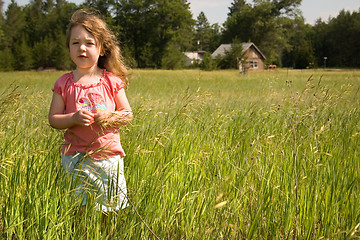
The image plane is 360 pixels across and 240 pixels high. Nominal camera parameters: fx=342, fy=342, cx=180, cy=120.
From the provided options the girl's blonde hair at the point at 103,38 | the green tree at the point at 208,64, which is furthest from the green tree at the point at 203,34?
the girl's blonde hair at the point at 103,38

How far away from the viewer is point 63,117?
1.98m

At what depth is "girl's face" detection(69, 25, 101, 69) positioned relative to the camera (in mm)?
2113

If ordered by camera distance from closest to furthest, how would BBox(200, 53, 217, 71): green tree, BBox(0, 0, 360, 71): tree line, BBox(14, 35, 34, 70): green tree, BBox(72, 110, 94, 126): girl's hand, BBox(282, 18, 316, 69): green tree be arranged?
1. BBox(72, 110, 94, 126): girl's hand
2. BBox(200, 53, 217, 71): green tree
3. BBox(14, 35, 34, 70): green tree
4. BBox(0, 0, 360, 71): tree line
5. BBox(282, 18, 316, 69): green tree

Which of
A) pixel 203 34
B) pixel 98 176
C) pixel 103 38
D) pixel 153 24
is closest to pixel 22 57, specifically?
pixel 153 24

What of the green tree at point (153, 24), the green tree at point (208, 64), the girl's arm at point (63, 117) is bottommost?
the girl's arm at point (63, 117)

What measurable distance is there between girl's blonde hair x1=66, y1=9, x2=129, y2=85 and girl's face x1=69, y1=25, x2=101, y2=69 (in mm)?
34

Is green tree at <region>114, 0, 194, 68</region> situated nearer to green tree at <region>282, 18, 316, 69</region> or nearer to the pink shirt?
green tree at <region>282, 18, 316, 69</region>

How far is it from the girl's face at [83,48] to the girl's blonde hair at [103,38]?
3 cm

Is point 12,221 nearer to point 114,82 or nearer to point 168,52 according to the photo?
point 114,82

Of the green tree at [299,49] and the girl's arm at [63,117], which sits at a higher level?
the green tree at [299,49]

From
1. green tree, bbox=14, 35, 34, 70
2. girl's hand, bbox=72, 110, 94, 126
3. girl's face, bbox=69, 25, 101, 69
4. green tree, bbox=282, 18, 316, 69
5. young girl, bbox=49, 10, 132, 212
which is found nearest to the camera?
girl's hand, bbox=72, 110, 94, 126

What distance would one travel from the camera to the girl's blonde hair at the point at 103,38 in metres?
2.17

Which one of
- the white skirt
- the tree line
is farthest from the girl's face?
the tree line

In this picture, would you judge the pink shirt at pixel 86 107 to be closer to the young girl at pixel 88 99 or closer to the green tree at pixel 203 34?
the young girl at pixel 88 99
